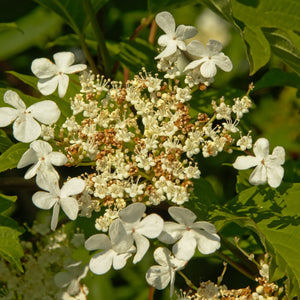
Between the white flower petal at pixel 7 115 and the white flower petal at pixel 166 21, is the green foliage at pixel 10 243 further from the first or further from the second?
the white flower petal at pixel 166 21

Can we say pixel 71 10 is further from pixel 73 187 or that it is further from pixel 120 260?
pixel 120 260

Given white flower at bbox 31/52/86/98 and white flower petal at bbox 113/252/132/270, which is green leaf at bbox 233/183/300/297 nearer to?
white flower petal at bbox 113/252/132/270

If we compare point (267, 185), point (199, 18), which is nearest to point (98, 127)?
point (267, 185)

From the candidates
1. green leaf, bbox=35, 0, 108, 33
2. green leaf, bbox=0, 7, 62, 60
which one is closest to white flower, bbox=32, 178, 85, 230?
green leaf, bbox=35, 0, 108, 33

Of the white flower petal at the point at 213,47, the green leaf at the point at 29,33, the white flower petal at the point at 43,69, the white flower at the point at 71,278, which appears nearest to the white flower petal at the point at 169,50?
the white flower petal at the point at 213,47

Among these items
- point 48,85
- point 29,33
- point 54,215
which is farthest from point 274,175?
point 29,33
